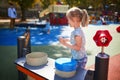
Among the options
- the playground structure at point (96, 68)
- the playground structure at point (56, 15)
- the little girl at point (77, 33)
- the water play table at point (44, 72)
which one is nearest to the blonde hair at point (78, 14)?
the little girl at point (77, 33)

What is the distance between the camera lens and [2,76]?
16.3 feet

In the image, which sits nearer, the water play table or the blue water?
the water play table

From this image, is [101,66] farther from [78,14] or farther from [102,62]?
[78,14]

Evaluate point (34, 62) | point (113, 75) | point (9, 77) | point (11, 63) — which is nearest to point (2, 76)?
point (9, 77)

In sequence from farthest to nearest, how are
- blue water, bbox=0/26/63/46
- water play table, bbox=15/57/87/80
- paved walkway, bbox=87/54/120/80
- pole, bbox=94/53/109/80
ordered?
blue water, bbox=0/26/63/46, paved walkway, bbox=87/54/120/80, water play table, bbox=15/57/87/80, pole, bbox=94/53/109/80

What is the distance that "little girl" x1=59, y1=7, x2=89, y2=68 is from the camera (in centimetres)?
277

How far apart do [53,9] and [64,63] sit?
1609 centimetres

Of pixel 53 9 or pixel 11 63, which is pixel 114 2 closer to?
pixel 53 9

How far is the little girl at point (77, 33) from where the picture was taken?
277 cm

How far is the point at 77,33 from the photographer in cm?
285

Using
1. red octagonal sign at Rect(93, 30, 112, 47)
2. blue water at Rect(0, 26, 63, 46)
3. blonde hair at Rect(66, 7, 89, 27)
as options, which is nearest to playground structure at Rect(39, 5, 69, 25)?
blue water at Rect(0, 26, 63, 46)

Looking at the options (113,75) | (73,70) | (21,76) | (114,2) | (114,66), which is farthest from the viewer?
(114,2)

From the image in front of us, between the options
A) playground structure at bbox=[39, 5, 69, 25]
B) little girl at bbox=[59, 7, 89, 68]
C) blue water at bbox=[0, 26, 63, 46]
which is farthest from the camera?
playground structure at bbox=[39, 5, 69, 25]

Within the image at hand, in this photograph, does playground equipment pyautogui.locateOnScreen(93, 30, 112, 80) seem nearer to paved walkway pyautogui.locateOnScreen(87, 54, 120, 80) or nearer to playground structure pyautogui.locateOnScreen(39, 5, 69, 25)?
paved walkway pyautogui.locateOnScreen(87, 54, 120, 80)
